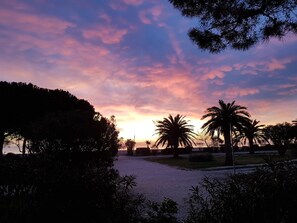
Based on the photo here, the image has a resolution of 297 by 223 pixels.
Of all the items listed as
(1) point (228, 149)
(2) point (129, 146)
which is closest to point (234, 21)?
(1) point (228, 149)

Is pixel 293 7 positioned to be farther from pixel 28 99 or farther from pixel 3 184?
pixel 28 99

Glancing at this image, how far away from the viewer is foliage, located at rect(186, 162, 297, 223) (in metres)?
4.00

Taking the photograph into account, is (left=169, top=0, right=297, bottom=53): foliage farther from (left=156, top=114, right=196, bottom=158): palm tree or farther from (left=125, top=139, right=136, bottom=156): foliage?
(left=125, top=139, right=136, bottom=156): foliage

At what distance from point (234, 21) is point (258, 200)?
441 cm

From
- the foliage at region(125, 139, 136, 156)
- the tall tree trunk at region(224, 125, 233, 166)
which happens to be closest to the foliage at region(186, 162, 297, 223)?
the tall tree trunk at region(224, 125, 233, 166)

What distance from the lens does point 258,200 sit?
4109 mm

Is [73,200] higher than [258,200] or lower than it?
lower

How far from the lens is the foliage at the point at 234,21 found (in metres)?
6.49

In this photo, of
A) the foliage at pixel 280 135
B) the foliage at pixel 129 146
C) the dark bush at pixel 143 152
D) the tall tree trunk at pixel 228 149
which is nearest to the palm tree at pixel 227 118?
→ the tall tree trunk at pixel 228 149

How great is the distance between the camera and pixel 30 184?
22.1ft

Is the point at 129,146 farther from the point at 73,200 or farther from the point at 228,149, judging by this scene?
the point at 73,200

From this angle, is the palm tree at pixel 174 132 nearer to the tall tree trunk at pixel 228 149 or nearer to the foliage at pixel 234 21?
the tall tree trunk at pixel 228 149

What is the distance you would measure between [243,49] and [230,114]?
2360cm

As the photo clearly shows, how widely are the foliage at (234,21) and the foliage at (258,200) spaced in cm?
338
